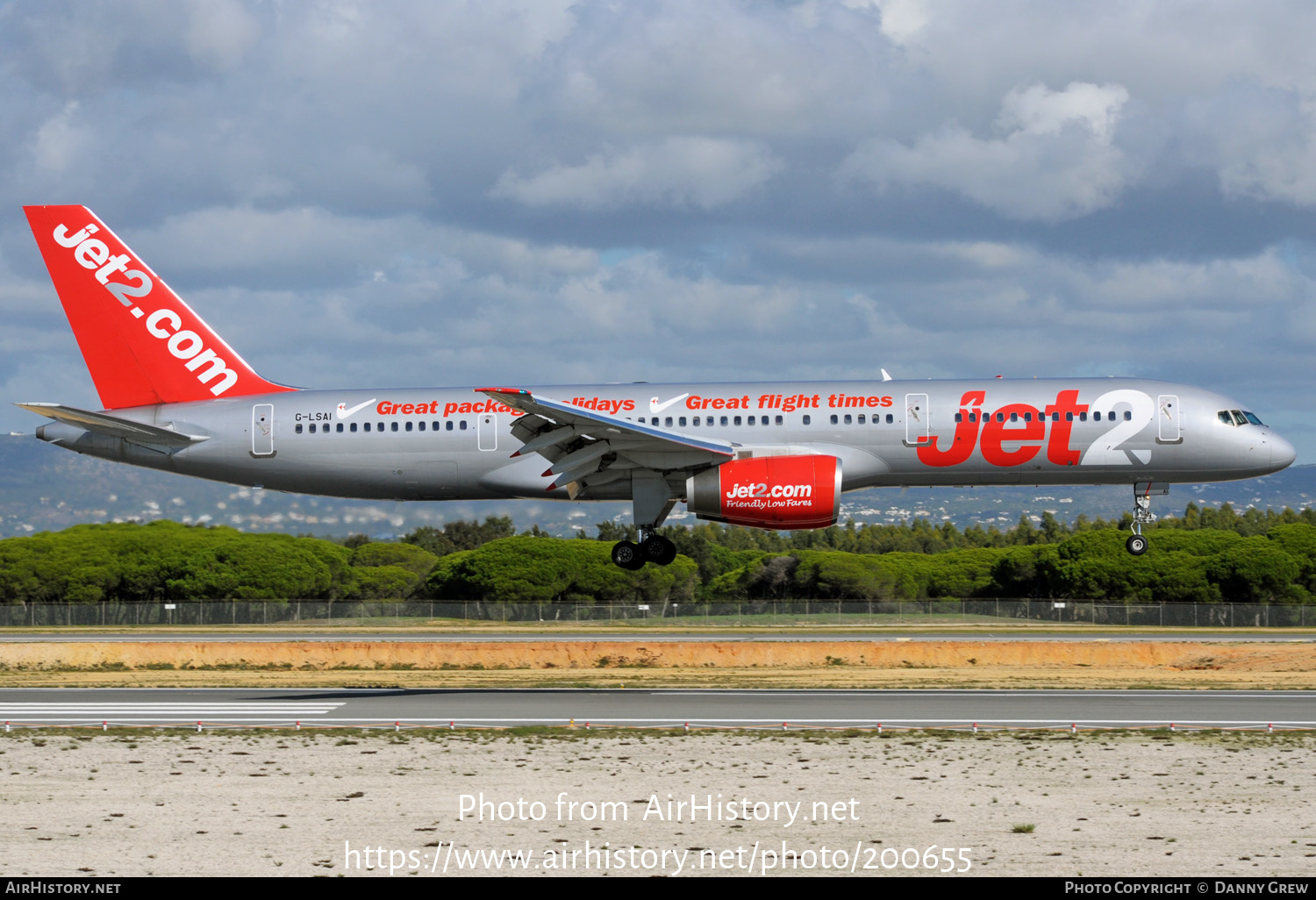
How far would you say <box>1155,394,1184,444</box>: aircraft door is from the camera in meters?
31.7

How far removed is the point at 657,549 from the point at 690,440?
10.6 ft

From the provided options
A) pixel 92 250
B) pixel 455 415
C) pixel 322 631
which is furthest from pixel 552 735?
pixel 322 631

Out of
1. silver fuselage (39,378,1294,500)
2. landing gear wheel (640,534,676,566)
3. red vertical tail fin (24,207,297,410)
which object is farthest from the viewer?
red vertical tail fin (24,207,297,410)

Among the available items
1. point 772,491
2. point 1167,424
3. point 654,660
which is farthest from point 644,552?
point 1167,424

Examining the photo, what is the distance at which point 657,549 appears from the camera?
3219 cm

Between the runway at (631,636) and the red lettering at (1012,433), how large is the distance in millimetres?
17587

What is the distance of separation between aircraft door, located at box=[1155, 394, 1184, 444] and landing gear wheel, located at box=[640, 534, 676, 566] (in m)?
12.4

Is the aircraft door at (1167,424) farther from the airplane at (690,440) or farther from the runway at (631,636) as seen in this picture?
the runway at (631,636)

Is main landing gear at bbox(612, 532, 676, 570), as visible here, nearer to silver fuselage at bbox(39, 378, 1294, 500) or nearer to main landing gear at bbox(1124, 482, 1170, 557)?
silver fuselage at bbox(39, 378, 1294, 500)

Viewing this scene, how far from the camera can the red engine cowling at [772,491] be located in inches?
1190

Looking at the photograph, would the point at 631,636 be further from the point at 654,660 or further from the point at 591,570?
the point at 591,570

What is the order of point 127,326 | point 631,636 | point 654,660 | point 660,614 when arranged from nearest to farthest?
point 127,326 < point 654,660 < point 631,636 < point 660,614

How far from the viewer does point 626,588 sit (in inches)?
3164

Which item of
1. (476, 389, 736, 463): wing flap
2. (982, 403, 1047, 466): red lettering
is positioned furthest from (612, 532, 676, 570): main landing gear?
(982, 403, 1047, 466): red lettering
